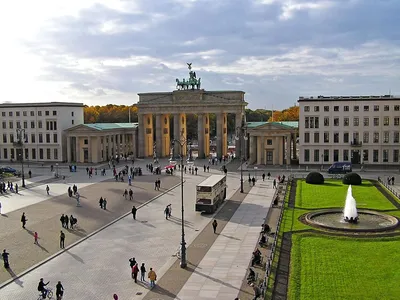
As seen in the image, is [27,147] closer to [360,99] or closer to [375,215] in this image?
[360,99]

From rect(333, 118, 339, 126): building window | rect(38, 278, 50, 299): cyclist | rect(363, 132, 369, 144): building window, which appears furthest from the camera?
rect(333, 118, 339, 126): building window

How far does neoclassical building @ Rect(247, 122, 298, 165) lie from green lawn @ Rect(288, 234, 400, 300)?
181 feet

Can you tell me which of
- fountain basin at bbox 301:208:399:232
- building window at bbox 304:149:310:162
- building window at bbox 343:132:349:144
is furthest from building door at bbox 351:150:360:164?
fountain basin at bbox 301:208:399:232

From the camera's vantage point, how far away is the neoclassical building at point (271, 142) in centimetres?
9294

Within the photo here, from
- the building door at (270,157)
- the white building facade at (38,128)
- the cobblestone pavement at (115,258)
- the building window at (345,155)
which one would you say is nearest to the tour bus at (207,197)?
the cobblestone pavement at (115,258)

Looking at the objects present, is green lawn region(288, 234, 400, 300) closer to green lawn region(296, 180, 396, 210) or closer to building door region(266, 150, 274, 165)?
green lawn region(296, 180, 396, 210)

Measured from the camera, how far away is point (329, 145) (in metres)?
92.4

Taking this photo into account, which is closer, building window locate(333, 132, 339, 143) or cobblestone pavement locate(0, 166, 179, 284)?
cobblestone pavement locate(0, 166, 179, 284)

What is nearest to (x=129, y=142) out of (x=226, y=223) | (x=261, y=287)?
(x=226, y=223)

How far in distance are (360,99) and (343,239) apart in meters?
58.3

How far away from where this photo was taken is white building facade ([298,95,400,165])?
90.3 m

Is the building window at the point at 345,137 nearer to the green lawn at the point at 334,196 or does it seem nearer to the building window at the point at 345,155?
the building window at the point at 345,155

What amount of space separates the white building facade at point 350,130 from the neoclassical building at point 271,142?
109 inches

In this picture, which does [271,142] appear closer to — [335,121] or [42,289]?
[335,121]
